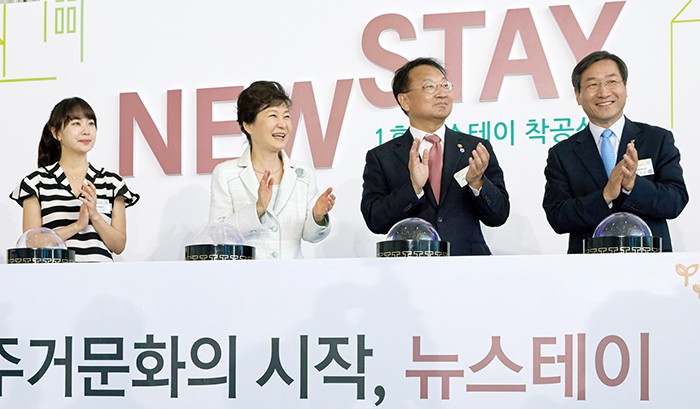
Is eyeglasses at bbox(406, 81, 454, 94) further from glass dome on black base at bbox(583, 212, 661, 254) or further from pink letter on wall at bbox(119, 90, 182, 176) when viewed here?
pink letter on wall at bbox(119, 90, 182, 176)

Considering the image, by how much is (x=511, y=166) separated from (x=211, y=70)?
1269mm

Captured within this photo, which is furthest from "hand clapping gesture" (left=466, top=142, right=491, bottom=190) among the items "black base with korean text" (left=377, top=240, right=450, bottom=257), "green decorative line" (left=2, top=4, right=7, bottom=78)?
"green decorative line" (left=2, top=4, right=7, bottom=78)

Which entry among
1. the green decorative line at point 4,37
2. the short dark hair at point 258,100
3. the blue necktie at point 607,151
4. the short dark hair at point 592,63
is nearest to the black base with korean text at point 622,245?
the blue necktie at point 607,151

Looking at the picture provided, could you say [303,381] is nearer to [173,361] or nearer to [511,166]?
[173,361]

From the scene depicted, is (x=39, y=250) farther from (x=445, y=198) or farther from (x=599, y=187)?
(x=599, y=187)

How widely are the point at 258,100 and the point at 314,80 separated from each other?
0.75 metres

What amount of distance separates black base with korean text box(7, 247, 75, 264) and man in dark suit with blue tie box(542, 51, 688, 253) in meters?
1.37

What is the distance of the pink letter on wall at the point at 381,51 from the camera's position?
12.7 ft

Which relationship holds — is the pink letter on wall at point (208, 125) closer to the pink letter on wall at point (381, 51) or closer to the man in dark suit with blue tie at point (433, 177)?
the pink letter on wall at point (381, 51)

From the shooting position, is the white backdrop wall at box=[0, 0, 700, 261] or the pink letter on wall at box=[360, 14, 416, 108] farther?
the pink letter on wall at box=[360, 14, 416, 108]

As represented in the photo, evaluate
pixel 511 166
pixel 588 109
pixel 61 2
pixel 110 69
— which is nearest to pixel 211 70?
pixel 110 69

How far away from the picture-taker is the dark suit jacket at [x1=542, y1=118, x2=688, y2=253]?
9.05 feet

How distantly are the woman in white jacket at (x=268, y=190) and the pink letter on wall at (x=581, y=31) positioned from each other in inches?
45.3

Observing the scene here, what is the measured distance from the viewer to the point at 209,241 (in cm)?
233
